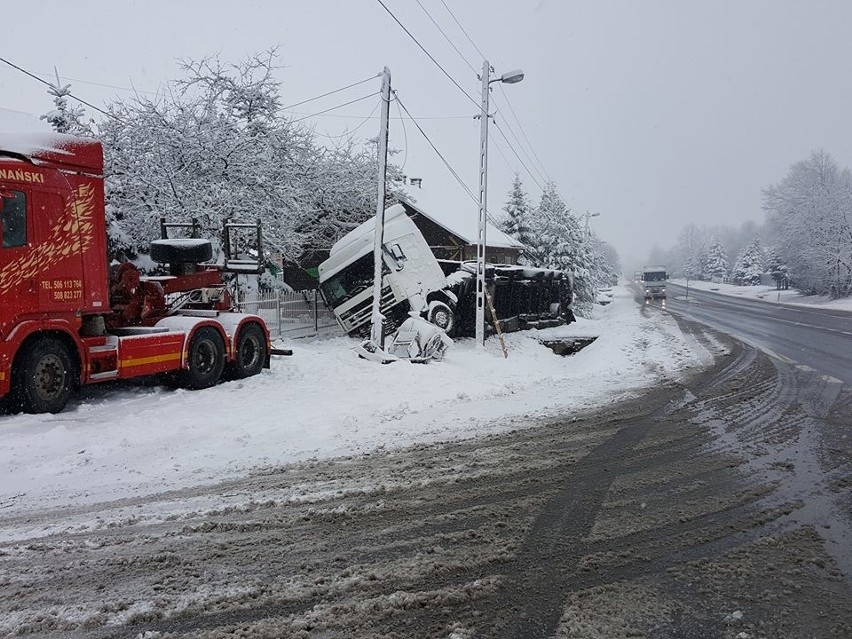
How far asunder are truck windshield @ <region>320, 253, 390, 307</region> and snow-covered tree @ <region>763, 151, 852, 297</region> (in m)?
43.5

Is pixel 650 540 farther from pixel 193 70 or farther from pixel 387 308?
pixel 193 70

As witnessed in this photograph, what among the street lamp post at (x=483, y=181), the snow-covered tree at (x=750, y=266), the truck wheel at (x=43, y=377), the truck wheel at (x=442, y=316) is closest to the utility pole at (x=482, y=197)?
the street lamp post at (x=483, y=181)

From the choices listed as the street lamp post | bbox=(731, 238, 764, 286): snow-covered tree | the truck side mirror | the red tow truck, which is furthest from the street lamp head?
bbox=(731, 238, 764, 286): snow-covered tree

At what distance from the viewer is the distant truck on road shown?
166 feet

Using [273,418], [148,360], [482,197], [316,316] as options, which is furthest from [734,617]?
[316,316]

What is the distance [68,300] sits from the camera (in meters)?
8.35

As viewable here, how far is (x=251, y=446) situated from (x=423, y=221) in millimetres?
26269

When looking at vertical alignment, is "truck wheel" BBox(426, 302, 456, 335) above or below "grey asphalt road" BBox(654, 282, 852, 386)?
above

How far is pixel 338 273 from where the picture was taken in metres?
18.5

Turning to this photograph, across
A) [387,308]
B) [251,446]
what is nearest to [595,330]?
[387,308]

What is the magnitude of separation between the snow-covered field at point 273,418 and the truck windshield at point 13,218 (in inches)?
85.9

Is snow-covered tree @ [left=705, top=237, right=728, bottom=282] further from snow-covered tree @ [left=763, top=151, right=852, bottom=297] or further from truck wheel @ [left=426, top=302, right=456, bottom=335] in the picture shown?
truck wheel @ [left=426, top=302, right=456, bottom=335]


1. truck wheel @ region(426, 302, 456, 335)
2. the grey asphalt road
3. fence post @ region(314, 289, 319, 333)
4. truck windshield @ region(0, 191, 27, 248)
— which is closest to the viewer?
truck windshield @ region(0, 191, 27, 248)

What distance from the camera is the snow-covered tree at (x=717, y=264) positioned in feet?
375
